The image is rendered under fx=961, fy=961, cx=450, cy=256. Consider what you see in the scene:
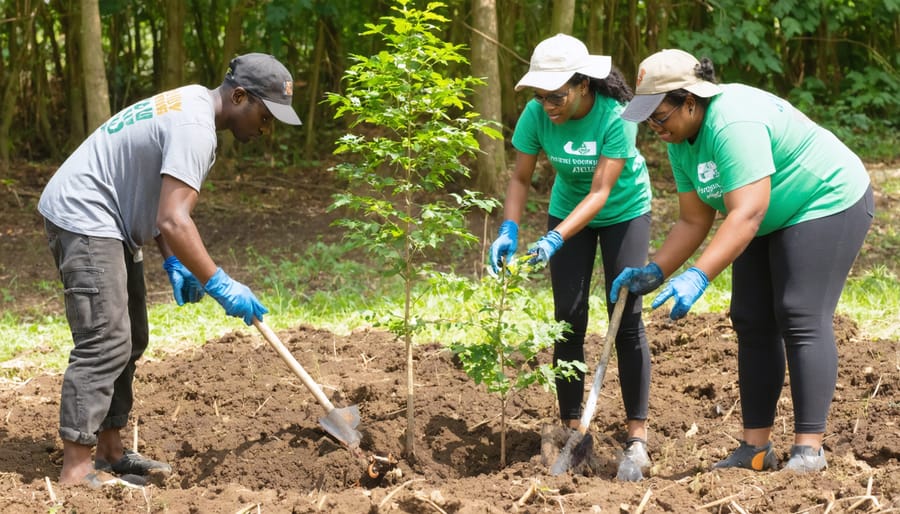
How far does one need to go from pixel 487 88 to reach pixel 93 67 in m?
3.24

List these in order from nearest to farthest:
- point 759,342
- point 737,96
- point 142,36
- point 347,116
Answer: point 737,96 → point 759,342 → point 347,116 → point 142,36

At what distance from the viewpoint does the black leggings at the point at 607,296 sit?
412 centimetres

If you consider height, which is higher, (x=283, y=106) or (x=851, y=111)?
(x=283, y=106)

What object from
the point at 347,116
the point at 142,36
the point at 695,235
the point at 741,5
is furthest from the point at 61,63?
the point at 695,235

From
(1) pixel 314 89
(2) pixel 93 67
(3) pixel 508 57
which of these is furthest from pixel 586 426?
(1) pixel 314 89

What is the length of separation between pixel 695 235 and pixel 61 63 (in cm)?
1100

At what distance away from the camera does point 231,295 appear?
12.3ft

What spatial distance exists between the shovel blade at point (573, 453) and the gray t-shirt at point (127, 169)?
1782 millimetres

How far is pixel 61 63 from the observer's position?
41.7 ft

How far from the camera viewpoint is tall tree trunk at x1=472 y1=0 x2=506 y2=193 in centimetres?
823

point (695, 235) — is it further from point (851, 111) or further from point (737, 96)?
point (851, 111)

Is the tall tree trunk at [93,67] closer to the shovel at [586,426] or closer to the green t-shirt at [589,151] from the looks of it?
the green t-shirt at [589,151]

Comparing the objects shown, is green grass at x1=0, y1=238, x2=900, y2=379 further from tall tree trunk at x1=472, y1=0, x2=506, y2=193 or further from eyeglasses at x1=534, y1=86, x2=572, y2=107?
eyeglasses at x1=534, y1=86, x2=572, y2=107

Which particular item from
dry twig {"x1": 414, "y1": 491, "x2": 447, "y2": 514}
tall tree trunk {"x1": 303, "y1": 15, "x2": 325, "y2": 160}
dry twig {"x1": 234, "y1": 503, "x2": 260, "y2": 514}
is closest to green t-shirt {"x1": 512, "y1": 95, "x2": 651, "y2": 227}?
dry twig {"x1": 414, "y1": 491, "x2": 447, "y2": 514}
